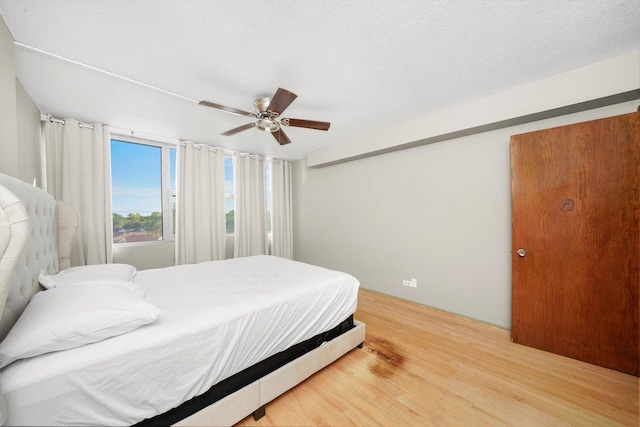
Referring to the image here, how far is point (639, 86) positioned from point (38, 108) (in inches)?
219

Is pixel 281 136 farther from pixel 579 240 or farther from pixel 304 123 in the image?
pixel 579 240

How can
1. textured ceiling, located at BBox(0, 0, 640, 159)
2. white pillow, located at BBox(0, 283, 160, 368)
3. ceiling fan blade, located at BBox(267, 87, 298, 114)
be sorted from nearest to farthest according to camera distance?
white pillow, located at BBox(0, 283, 160, 368) → textured ceiling, located at BBox(0, 0, 640, 159) → ceiling fan blade, located at BBox(267, 87, 298, 114)

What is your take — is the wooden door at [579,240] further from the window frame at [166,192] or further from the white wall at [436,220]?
the window frame at [166,192]

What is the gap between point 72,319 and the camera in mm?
991

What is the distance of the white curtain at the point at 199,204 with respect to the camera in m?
3.54

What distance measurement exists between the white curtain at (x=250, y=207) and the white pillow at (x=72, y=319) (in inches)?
114

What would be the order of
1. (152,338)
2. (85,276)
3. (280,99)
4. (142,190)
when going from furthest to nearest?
(142,190) → (280,99) → (85,276) → (152,338)

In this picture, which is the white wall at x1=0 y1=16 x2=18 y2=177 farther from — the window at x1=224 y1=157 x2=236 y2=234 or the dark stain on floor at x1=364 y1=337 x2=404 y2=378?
the dark stain on floor at x1=364 y1=337 x2=404 y2=378

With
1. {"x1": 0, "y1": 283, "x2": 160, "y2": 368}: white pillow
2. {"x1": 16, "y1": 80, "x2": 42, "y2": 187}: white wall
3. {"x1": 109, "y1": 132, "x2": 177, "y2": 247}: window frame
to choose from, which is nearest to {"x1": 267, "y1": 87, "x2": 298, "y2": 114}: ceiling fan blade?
{"x1": 0, "y1": 283, "x2": 160, "y2": 368}: white pillow

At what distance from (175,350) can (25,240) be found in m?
0.74

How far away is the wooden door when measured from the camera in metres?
1.76

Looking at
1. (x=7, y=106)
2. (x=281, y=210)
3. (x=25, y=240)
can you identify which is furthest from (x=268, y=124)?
(x=281, y=210)

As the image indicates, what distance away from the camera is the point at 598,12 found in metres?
1.38

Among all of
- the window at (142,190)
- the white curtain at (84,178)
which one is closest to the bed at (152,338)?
the white curtain at (84,178)
